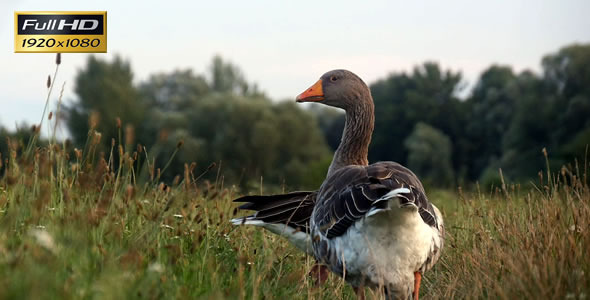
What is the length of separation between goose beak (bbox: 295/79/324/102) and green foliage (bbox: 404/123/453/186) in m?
60.4

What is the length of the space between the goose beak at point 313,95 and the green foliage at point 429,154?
6041 cm

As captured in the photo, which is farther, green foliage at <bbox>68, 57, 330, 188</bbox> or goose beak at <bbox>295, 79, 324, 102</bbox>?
green foliage at <bbox>68, 57, 330, 188</bbox>

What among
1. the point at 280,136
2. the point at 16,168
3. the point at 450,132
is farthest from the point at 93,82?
the point at 16,168

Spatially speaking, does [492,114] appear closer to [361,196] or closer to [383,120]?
[383,120]

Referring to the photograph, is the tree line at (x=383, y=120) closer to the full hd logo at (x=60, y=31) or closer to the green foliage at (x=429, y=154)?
the green foliage at (x=429, y=154)

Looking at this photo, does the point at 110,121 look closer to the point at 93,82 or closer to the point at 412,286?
the point at 93,82

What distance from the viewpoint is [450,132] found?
79125 millimetres

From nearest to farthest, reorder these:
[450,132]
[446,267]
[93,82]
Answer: [446,267], [93,82], [450,132]

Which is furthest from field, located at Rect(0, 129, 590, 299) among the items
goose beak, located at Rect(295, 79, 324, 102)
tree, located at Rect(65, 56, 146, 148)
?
tree, located at Rect(65, 56, 146, 148)

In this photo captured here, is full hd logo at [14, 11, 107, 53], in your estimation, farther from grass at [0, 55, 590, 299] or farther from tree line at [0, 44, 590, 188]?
tree line at [0, 44, 590, 188]

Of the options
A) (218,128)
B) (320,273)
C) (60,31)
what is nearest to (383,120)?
(218,128)

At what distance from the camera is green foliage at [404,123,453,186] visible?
6781 cm

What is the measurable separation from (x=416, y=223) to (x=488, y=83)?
3081 inches

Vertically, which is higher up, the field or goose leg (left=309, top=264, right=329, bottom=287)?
the field
